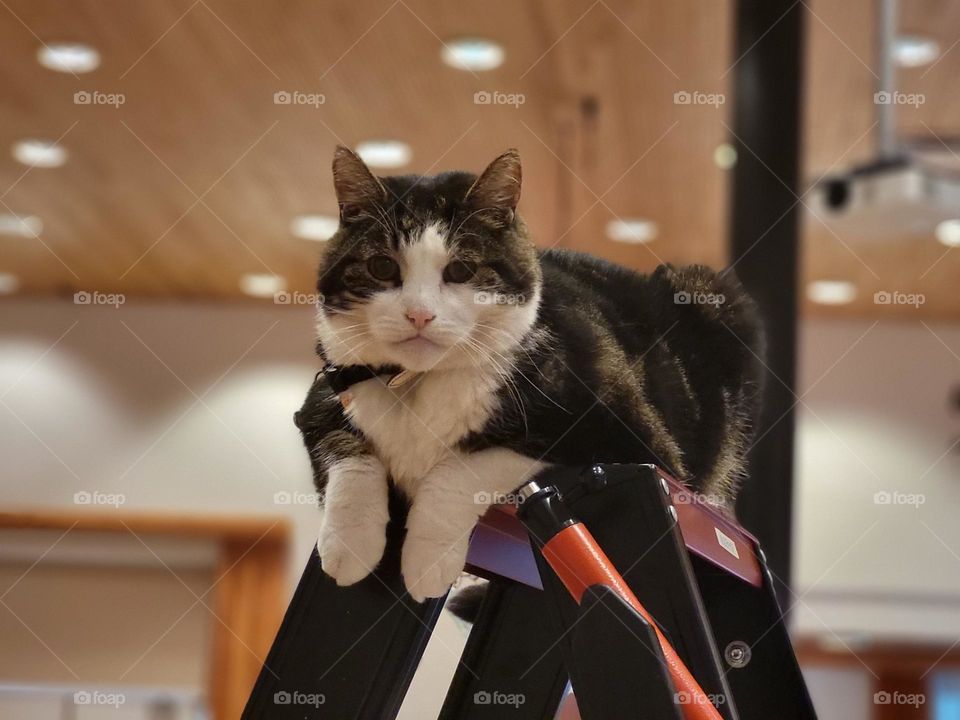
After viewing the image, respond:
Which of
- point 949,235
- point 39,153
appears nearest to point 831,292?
point 949,235

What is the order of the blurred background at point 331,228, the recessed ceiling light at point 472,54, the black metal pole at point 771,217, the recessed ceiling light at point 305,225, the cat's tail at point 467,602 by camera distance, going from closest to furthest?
the cat's tail at point 467,602 → the black metal pole at point 771,217 → the blurred background at point 331,228 → the recessed ceiling light at point 472,54 → the recessed ceiling light at point 305,225

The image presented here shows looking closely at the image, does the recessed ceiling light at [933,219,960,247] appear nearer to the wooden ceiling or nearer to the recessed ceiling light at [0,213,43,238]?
the wooden ceiling

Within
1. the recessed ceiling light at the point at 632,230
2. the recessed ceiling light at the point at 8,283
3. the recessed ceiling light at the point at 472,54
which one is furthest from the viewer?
the recessed ceiling light at the point at 8,283

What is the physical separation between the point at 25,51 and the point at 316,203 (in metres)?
0.83

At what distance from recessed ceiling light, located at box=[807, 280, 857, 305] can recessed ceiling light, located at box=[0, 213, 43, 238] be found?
9.52 feet

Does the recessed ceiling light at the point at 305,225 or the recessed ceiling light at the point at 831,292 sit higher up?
the recessed ceiling light at the point at 831,292

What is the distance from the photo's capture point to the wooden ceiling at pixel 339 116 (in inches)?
102

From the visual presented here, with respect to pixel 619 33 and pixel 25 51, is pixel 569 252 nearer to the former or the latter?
pixel 619 33

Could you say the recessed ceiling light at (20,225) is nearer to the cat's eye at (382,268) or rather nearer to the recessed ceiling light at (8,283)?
the recessed ceiling light at (8,283)

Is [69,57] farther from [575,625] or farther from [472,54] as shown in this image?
[575,625]

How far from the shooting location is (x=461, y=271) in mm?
945

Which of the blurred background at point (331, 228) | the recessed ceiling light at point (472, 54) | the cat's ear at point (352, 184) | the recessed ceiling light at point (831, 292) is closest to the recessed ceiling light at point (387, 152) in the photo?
the blurred background at point (331, 228)

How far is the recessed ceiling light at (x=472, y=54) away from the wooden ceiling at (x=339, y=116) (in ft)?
0.10

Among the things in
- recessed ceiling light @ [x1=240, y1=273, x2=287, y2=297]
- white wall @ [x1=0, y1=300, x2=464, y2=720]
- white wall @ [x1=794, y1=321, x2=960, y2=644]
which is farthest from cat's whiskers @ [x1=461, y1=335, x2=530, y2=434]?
white wall @ [x1=794, y1=321, x2=960, y2=644]
